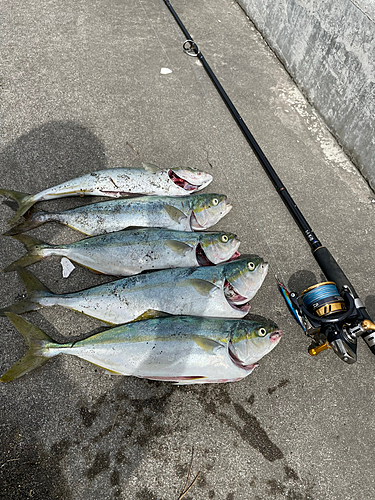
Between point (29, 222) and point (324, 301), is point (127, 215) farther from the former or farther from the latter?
point (324, 301)

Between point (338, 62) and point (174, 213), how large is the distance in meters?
2.92

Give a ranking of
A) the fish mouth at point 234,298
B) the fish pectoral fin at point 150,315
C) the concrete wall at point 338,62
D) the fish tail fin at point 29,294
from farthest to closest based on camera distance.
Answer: the concrete wall at point 338,62 → the fish mouth at point 234,298 → the fish tail fin at point 29,294 → the fish pectoral fin at point 150,315

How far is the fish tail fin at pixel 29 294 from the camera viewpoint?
8.77ft

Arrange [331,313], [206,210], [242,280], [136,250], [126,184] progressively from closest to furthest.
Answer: [331,313], [242,280], [136,250], [206,210], [126,184]

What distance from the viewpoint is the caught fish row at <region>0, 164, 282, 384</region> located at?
242 cm

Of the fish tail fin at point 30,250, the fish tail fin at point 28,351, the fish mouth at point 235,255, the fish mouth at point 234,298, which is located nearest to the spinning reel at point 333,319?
the fish mouth at point 234,298

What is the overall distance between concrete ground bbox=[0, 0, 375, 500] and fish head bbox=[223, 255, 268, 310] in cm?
30

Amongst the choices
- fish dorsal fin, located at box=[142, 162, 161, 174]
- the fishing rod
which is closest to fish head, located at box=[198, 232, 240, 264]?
the fishing rod

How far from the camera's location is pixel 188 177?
11.8 feet

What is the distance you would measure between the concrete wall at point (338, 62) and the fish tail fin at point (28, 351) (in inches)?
153

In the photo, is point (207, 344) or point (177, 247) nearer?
point (207, 344)

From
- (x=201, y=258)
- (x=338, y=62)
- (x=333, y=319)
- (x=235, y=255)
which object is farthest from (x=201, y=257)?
(x=338, y=62)

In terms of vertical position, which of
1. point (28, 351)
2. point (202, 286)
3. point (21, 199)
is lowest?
point (28, 351)

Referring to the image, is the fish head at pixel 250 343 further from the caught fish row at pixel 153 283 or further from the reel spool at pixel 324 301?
the reel spool at pixel 324 301
